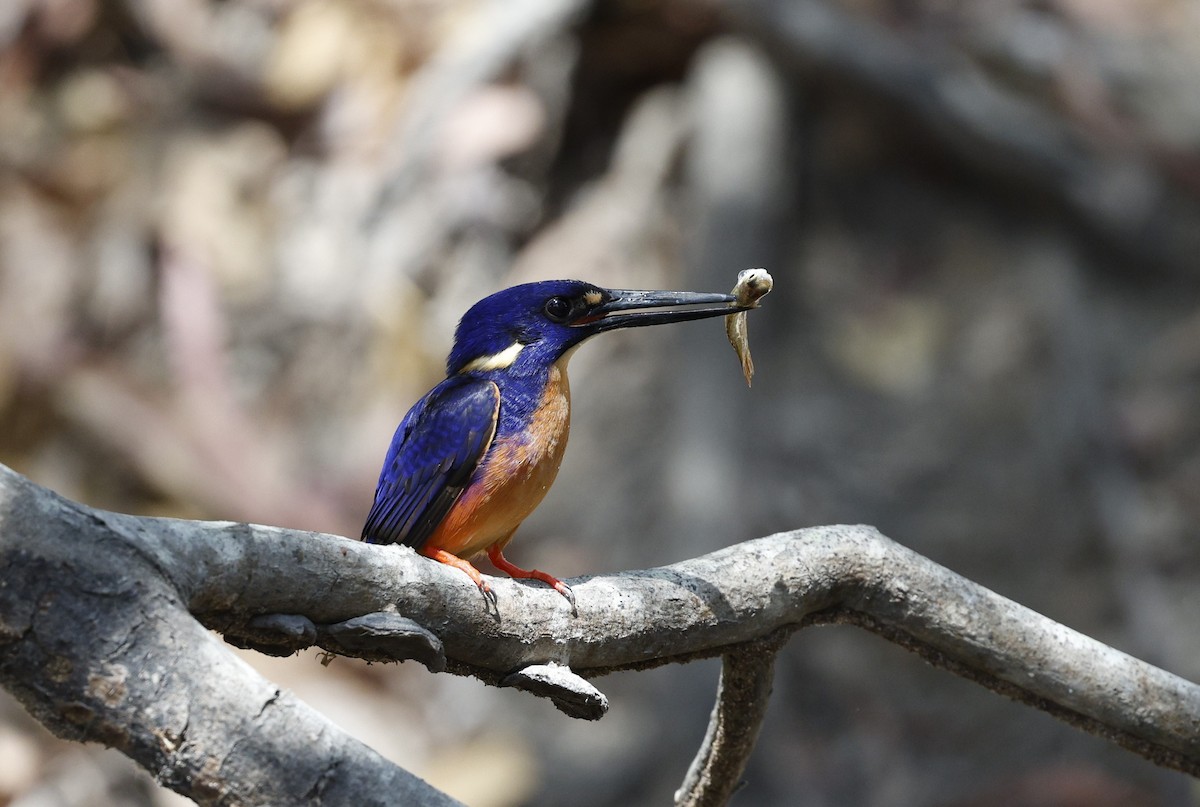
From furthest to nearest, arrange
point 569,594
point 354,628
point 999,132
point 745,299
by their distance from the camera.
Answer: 1. point 999,132
2. point 745,299
3. point 569,594
4. point 354,628

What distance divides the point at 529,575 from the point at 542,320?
77 cm

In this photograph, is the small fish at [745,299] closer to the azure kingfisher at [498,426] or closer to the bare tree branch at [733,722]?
the azure kingfisher at [498,426]

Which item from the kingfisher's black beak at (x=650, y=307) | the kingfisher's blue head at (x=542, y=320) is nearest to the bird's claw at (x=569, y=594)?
the kingfisher's black beak at (x=650, y=307)

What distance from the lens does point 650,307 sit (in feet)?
10.6

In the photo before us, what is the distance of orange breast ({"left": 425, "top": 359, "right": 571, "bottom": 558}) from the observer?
298cm

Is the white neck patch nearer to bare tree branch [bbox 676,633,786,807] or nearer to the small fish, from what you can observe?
the small fish

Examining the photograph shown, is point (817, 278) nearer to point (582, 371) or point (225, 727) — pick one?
point (582, 371)

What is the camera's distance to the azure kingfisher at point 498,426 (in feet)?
9.79

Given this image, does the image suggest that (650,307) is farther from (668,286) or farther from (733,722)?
(668,286)

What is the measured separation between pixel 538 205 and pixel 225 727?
584 cm

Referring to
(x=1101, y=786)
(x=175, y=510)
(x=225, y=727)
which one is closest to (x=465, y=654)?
(x=225, y=727)

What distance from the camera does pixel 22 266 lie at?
6672 millimetres

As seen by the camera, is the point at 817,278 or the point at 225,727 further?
the point at 817,278

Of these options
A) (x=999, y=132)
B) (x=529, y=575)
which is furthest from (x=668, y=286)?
(x=529, y=575)
